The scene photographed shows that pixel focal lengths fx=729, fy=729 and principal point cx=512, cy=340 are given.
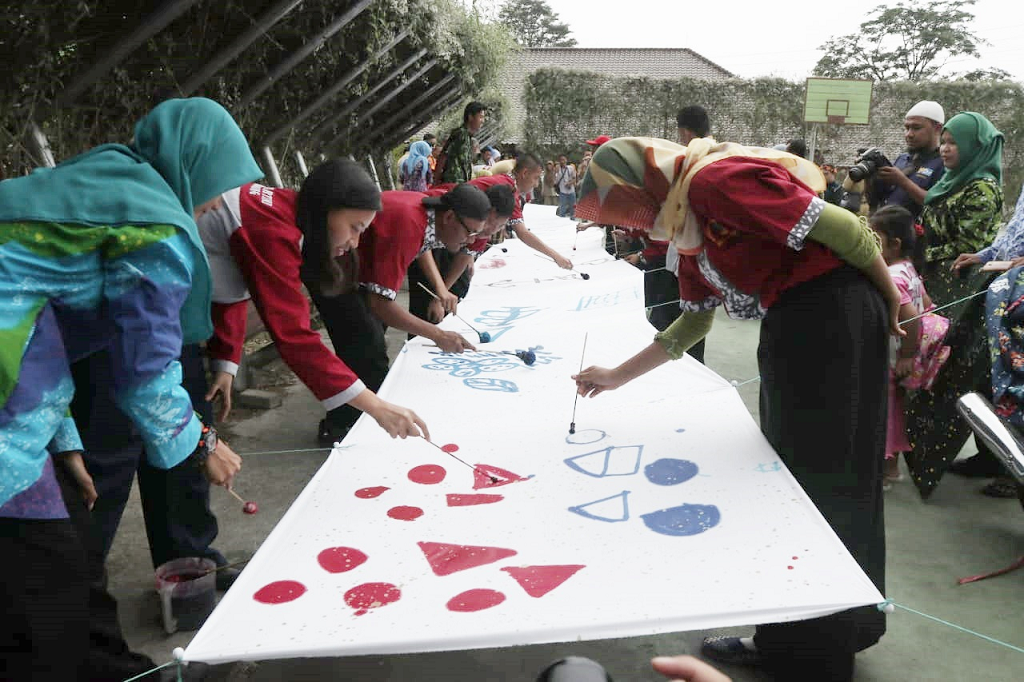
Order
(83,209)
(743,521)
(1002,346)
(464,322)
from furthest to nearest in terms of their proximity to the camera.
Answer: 1. (464,322)
2. (1002,346)
3. (743,521)
4. (83,209)

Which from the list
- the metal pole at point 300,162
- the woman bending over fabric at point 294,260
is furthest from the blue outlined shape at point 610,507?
the metal pole at point 300,162

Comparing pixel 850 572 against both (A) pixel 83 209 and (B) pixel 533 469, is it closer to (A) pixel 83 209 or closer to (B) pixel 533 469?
(B) pixel 533 469

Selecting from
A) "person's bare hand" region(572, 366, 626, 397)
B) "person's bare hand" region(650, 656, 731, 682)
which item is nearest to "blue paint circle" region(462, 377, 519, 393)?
"person's bare hand" region(572, 366, 626, 397)

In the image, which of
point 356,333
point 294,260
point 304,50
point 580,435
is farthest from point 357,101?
point 580,435

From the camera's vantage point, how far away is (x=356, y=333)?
2838mm

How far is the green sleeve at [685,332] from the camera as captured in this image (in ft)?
5.89

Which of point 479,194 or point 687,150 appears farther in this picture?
point 479,194

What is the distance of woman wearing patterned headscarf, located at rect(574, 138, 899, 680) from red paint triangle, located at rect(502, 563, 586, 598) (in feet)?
2.11

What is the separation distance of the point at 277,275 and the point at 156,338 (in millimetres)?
602

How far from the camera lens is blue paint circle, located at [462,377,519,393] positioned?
2.25 meters

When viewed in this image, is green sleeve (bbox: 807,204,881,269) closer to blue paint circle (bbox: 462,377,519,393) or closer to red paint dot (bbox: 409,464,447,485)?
red paint dot (bbox: 409,464,447,485)

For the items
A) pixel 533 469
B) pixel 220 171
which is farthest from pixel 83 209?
pixel 533 469

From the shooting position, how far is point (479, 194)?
8.62 ft

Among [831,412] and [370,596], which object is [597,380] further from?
[370,596]
